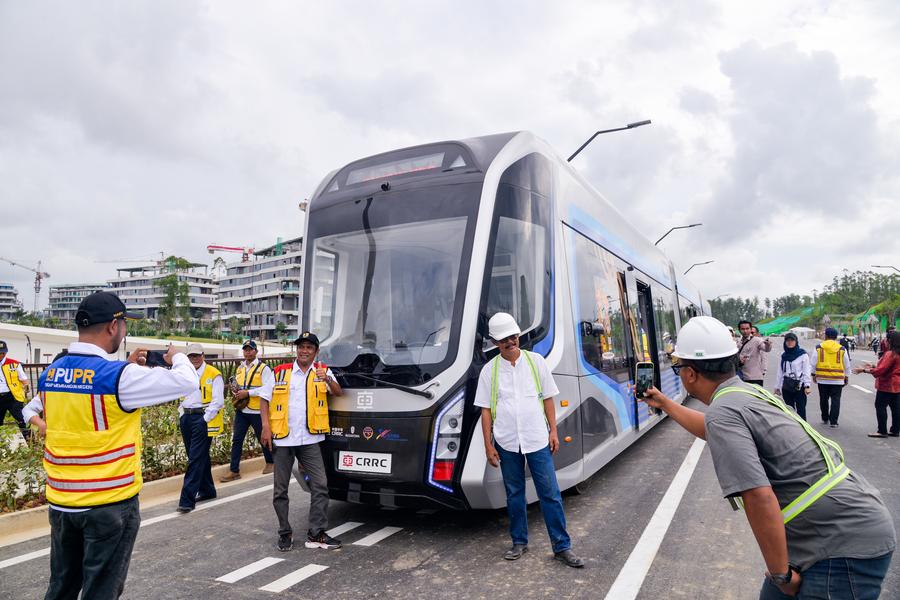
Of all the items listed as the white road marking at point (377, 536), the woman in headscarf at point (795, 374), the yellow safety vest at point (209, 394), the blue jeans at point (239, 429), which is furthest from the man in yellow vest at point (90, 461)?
the woman in headscarf at point (795, 374)

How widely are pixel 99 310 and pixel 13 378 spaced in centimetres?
893

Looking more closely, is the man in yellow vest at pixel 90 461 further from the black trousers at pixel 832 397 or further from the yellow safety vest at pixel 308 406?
the black trousers at pixel 832 397

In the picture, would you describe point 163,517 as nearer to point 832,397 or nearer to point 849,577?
point 849,577

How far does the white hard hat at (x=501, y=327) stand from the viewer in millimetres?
4398

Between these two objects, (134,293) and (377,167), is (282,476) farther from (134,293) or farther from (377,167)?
(134,293)

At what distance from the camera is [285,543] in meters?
4.80

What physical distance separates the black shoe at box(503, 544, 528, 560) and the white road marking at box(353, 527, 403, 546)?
111 centimetres

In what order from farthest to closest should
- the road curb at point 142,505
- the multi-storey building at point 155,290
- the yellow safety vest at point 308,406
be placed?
the multi-storey building at point 155,290, the road curb at point 142,505, the yellow safety vest at point 308,406

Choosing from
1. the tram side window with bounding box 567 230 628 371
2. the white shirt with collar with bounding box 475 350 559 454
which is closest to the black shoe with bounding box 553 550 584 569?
the white shirt with collar with bounding box 475 350 559 454

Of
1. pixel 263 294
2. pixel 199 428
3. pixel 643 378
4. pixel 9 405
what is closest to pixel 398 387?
pixel 643 378

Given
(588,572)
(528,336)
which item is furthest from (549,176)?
(588,572)

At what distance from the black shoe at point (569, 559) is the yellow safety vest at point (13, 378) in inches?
383

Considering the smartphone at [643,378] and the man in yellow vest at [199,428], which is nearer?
the smartphone at [643,378]

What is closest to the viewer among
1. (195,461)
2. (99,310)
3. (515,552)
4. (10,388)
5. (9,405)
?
(99,310)
